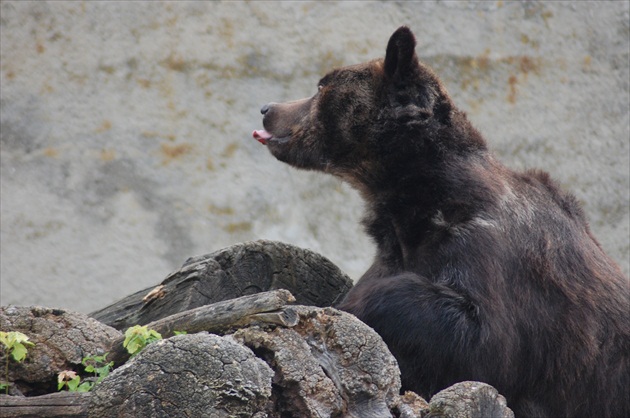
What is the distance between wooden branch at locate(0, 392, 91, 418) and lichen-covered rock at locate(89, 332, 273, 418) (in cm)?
26

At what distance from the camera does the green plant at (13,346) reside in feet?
10.6

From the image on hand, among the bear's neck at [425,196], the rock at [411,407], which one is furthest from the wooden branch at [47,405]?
the bear's neck at [425,196]

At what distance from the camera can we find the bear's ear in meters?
4.82

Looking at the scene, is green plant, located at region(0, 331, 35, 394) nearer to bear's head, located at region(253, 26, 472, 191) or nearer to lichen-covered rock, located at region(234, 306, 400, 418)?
lichen-covered rock, located at region(234, 306, 400, 418)

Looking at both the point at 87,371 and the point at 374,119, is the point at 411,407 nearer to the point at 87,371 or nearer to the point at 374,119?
the point at 87,371

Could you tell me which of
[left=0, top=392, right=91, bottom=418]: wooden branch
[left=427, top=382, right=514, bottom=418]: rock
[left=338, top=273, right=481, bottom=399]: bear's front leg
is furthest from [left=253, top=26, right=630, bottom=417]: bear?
[left=0, top=392, right=91, bottom=418]: wooden branch

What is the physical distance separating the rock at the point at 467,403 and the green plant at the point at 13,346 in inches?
48.2

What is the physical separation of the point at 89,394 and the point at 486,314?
184 centimetres

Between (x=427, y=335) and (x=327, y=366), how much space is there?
1.29 meters

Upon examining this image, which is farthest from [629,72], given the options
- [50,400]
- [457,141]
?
[50,400]

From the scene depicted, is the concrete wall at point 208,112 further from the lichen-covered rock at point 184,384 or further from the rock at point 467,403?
the lichen-covered rock at point 184,384

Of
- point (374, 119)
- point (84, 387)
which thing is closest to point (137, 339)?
point (84, 387)

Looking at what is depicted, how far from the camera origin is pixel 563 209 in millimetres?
4898

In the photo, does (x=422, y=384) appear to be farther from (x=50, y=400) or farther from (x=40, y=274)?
(x=40, y=274)
